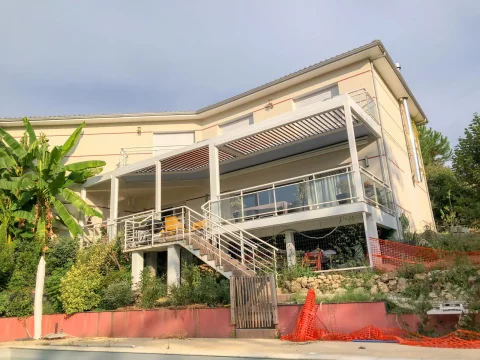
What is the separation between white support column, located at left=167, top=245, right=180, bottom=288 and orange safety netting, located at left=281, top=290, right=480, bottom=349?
5343mm

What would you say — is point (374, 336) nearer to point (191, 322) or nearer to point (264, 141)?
point (191, 322)

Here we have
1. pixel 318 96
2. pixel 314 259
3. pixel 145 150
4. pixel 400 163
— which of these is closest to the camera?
Result: pixel 314 259

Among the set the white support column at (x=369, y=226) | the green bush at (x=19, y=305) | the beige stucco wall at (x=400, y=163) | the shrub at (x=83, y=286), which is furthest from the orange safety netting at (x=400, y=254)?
the green bush at (x=19, y=305)

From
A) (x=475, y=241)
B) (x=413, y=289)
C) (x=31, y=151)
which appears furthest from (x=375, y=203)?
(x=31, y=151)

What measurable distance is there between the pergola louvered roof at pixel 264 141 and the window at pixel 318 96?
8.39 feet

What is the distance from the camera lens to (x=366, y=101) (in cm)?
1489

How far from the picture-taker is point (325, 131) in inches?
586

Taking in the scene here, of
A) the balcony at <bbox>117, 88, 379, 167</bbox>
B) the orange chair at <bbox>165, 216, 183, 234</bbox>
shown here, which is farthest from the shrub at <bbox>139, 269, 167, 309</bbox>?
the balcony at <bbox>117, 88, 379, 167</bbox>

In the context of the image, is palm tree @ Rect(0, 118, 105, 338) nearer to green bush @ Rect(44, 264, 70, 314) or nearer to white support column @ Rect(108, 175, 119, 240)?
white support column @ Rect(108, 175, 119, 240)

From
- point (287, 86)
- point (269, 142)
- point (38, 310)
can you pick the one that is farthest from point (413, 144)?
point (38, 310)

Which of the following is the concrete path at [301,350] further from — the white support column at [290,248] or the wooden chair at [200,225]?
the wooden chair at [200,225]

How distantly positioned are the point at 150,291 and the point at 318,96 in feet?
34.9

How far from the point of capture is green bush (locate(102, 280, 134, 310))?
39.2 ft

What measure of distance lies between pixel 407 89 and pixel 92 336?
16.4 m
